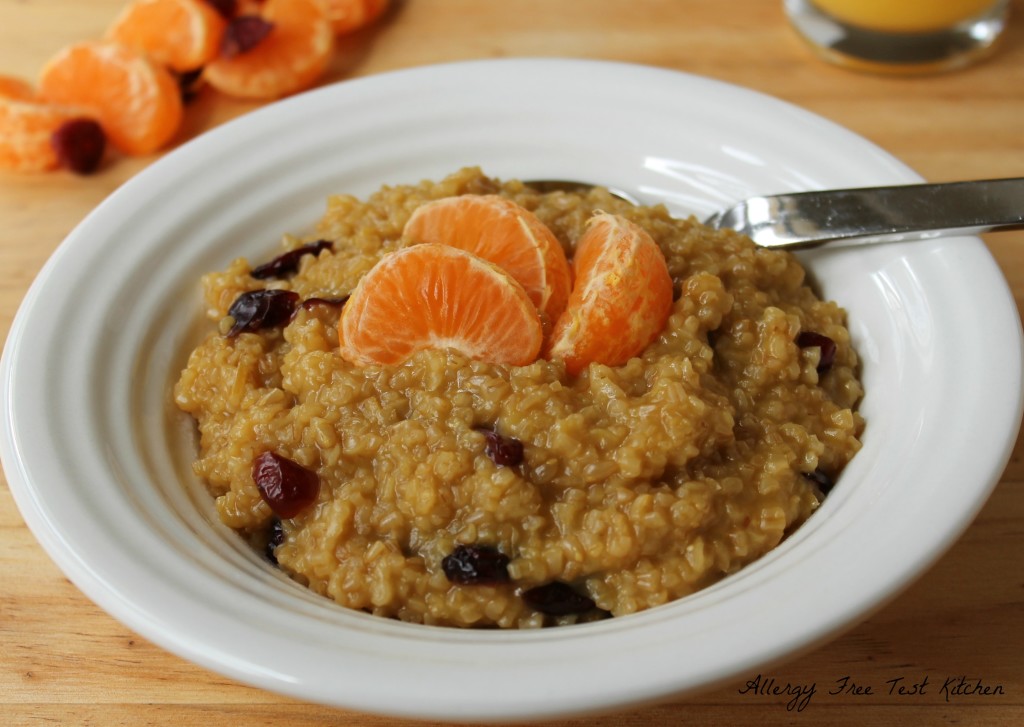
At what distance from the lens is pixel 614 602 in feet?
8.44

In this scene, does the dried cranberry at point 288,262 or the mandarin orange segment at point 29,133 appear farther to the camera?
the mandarin orange segment at point 29,133

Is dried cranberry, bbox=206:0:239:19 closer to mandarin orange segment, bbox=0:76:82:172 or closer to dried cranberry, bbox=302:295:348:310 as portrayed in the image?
mandarin orange segment, bbox=0:76:82:172

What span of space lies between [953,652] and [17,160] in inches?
170

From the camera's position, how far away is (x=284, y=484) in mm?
2689

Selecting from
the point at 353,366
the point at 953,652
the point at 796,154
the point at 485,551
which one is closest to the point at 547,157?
the point at 796,154

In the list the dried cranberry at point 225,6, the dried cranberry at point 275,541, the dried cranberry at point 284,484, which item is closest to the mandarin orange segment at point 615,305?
the dried cranberry at point 284,484

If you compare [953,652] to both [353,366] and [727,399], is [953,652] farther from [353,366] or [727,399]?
[353,366]

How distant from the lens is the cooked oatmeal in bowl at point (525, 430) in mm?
2572

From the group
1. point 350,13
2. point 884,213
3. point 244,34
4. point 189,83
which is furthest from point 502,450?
point 350,13

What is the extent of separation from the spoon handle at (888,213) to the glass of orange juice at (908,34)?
1.98 m

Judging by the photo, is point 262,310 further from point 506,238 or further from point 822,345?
point 822,345

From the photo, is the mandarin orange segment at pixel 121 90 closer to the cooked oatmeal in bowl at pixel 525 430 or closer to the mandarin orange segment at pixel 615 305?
the cooked oatmeal in bowl at pixel 525 430

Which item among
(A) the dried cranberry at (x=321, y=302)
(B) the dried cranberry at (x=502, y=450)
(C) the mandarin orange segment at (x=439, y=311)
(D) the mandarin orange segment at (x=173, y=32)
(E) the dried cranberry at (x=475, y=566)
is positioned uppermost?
(C) the mandarin orange segment at (x=439, y=311)

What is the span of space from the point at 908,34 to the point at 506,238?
9.74ft
